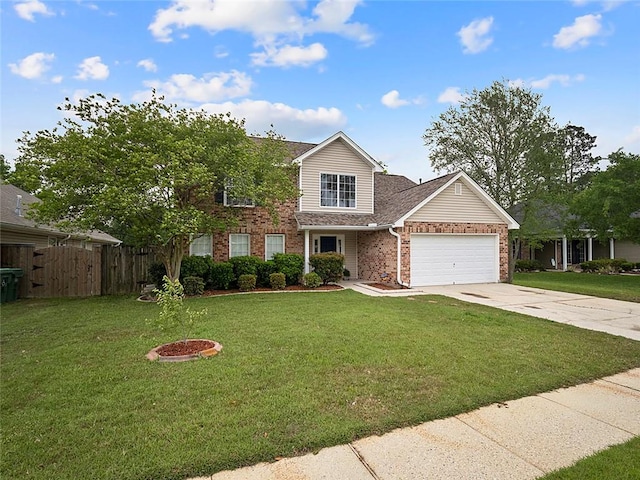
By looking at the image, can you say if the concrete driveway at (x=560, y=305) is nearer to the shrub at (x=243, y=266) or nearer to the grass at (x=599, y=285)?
the grass at (x=599, y=285)

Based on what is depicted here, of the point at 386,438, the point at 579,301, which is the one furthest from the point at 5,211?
the point at 579,301

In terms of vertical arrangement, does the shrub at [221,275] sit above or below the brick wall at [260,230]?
below

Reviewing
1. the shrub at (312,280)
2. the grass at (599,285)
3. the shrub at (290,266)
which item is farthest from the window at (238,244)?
the grass at (599,285)

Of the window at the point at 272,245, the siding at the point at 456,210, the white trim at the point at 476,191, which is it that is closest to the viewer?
the white trim at the point at 476,191

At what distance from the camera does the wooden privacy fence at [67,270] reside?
39.1ft

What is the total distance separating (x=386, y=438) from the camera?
314cm

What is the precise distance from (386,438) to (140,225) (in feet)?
32.7

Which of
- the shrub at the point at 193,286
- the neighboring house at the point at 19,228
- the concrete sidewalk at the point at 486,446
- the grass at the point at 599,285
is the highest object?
the neighboring house at the point at 19,228

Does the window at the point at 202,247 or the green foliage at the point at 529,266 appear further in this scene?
the green foliage at the point at 529,266

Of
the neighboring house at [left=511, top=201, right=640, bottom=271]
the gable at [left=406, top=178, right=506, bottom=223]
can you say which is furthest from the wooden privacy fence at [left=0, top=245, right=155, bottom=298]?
the neighboring house at [left=511, top=201, right=640, bottom=271]

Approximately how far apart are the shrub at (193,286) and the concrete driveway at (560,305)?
8.32 metres

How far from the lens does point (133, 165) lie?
10047mm

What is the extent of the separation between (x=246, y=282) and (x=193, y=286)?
1.98 meters

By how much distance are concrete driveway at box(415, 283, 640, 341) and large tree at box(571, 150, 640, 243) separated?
7288mm
